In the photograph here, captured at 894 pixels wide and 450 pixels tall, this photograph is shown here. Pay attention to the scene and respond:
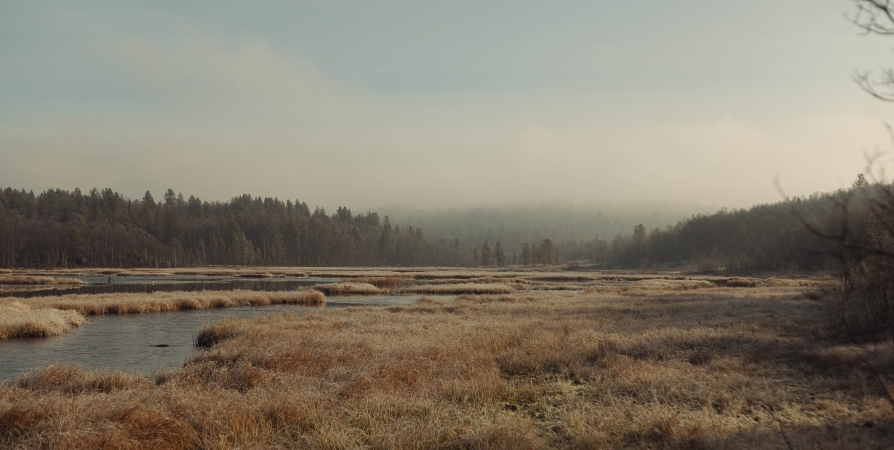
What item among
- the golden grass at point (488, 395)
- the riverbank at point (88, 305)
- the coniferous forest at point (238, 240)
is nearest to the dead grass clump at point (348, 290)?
the riverbank at point (88, 305)

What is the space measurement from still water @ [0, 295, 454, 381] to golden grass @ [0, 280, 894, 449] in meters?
2.76

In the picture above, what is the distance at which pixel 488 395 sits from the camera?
38.7 feet

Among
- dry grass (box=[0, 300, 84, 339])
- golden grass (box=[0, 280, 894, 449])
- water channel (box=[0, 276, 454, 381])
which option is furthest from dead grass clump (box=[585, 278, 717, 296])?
dry grass (box=[0, 300, 84, 339])

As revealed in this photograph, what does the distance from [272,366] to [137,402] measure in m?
5.28

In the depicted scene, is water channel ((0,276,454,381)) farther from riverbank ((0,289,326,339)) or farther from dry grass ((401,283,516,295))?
dry grass ((401,283,516,295))

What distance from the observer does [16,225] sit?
13062 cm

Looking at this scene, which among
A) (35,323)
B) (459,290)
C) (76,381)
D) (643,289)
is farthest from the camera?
(459,290)

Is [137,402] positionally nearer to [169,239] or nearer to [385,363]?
[385,363]

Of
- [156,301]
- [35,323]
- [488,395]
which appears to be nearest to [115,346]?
[35,323]

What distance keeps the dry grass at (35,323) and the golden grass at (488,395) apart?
11.5m

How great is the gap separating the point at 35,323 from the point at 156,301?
1268 centimetres

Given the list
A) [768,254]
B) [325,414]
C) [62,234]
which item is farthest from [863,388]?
[62,234]

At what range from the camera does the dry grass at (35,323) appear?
24656 mm

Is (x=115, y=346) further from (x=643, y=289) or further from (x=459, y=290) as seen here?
(x=643, y=289)
